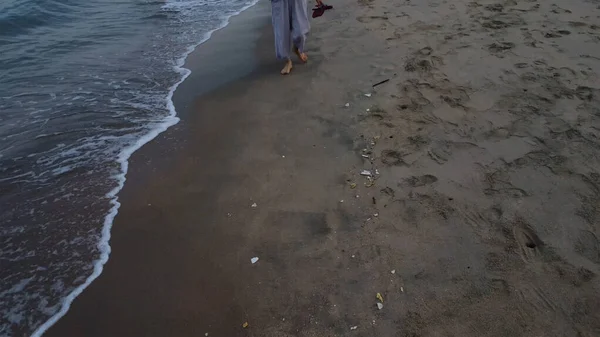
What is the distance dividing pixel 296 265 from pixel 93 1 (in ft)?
29.0

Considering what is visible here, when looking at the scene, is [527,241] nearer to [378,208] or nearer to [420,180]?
[420,180]

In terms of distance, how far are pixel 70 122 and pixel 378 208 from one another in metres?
3.41

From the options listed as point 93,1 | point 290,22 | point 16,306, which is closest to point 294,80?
point 290,22

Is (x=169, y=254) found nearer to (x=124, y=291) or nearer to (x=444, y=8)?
(x=124, y=291)

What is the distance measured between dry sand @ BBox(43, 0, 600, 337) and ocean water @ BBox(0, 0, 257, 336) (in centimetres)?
24

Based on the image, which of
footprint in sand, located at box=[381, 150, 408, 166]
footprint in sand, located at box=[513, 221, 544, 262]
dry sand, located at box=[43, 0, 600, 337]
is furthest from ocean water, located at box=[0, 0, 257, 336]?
footprint in sand, located at box=[513, 221, 544, 262]

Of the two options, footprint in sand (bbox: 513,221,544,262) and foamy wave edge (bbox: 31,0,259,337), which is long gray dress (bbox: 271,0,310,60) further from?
footprint in sand (bbox: 513,221,544,262)

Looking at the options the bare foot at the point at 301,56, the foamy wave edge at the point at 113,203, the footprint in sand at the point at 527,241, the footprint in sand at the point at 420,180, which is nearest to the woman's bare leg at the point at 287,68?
the bare foot at the point at 301,56

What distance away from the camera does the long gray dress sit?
471 centimetres

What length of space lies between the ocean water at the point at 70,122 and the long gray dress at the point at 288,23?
54.4 inches

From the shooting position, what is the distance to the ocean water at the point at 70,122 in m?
2.56

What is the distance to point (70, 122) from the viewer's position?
13.9 ft

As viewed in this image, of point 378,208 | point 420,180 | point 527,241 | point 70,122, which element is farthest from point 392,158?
point 70,122

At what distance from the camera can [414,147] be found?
3254 millimetres
